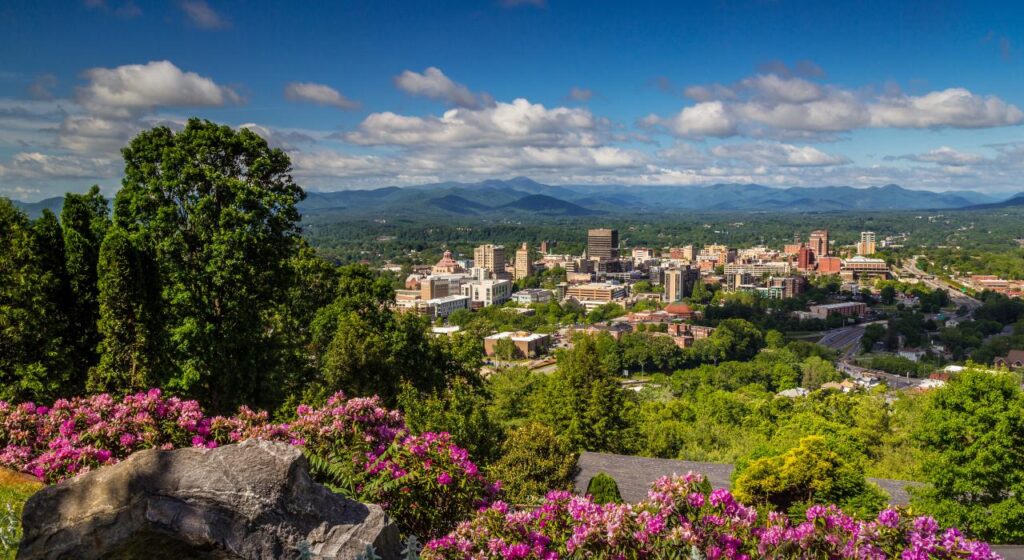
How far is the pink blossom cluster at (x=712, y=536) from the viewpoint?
13.8ft

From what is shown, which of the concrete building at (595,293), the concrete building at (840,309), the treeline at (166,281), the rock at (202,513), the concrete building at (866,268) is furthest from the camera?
the concrete building at (866,268)

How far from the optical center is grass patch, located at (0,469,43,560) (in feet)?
13.8

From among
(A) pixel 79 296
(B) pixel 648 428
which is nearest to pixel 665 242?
(B) pixel 648 428

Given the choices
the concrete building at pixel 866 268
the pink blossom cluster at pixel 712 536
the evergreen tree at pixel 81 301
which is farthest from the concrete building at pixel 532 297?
the pink blossom cluster at pixel 712 536

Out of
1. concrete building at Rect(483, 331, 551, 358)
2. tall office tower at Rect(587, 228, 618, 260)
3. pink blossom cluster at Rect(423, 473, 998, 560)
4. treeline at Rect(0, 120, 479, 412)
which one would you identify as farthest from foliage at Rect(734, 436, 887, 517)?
tall office tower at Rect(587, 228, 618, 260)

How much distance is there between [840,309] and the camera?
77.5 meters

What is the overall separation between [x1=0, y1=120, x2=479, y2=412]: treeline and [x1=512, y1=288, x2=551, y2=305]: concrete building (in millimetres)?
78514

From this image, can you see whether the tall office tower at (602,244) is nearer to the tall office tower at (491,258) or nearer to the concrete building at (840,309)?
the tall office tower at (491,258)

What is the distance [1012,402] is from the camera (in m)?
9.91

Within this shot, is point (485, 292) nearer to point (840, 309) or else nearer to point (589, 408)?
point (840, 309)

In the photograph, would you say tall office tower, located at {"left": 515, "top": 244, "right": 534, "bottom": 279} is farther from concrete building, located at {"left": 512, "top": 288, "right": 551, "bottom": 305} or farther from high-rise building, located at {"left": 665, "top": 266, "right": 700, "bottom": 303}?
high-rise building, located at {"left": 665, "top": 266, "right": 700, "bottom": 303}

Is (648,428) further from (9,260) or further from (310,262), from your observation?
(9,260)

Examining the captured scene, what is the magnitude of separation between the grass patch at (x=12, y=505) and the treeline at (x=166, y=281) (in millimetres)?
2115

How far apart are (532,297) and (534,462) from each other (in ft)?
270
